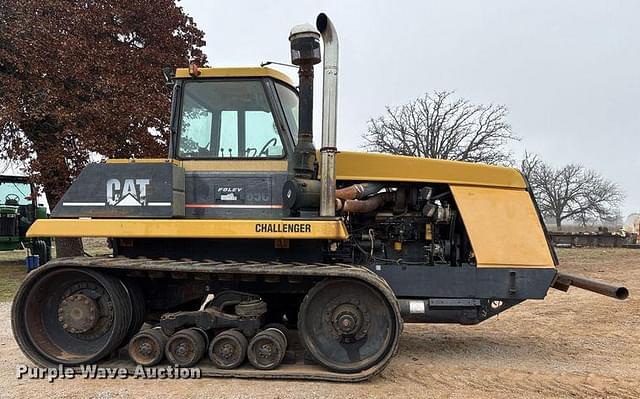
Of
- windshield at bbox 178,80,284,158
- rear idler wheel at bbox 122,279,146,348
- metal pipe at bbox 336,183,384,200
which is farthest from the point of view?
metal pipe at bbox 336,183,384,200

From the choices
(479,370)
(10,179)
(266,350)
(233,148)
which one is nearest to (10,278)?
(10,179)

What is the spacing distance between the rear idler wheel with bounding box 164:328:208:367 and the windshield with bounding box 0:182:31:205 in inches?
631

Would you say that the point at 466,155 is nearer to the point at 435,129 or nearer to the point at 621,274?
the point at 435,129

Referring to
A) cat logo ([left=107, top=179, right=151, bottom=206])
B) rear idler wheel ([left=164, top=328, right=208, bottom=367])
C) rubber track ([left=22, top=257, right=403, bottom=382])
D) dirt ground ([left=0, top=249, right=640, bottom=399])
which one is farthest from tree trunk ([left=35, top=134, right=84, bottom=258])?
rear idler wheel ([left=164, top=328, right=208, bottom=367])

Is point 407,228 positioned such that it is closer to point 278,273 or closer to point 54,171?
point 278,273

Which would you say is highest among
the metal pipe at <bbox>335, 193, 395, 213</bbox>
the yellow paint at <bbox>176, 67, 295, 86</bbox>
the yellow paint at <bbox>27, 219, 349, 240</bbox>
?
the yellow paint at <bbox>176, 67, 295, 86</bbox>

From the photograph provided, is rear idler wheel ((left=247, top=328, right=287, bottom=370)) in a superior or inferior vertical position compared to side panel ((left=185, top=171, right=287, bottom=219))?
inferior

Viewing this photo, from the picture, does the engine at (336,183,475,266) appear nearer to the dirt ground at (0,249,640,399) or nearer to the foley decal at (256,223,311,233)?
the foley decal at (256,223,311,233)

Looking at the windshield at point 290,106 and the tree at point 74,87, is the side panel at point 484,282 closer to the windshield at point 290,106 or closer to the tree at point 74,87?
the windshield at point 290,106

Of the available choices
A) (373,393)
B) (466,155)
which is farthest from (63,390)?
(466,155)

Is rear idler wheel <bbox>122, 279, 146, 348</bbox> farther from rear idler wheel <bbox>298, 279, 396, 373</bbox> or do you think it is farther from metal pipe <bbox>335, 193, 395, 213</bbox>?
metal pipe <bbox>335, 193, 395, 213</bbox>

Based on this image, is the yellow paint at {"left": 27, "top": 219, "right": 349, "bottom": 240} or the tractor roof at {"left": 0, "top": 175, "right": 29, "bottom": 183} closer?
the yellow paint at {"left": 27, "top": 219, "right": 349, "bottom": 240}

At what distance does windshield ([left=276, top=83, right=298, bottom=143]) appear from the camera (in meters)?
5.88

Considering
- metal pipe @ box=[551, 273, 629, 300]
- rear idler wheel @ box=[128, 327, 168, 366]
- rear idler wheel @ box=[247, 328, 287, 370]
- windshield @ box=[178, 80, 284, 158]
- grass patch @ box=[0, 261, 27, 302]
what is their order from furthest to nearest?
grass patch @ box=[0, 261, 27, 302], metal pipe @ box=[551, 273, 629, 300], windshield @ box=[178, 80, 284, 158], rear idler wheel @ box=[128, 327, 168, 366], rear idler wheel @ box=[247, 328, 287, 370]
